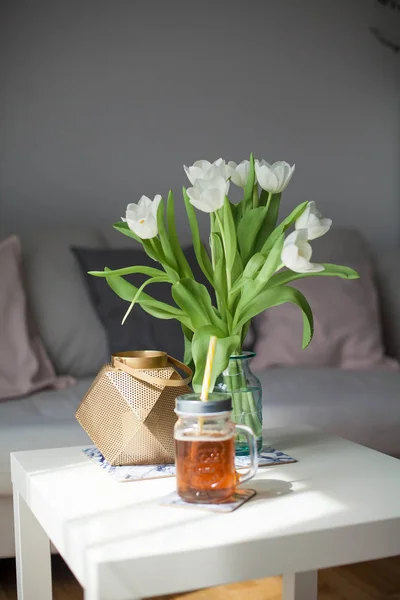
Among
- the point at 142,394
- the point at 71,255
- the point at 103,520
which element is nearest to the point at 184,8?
the point at 71,255

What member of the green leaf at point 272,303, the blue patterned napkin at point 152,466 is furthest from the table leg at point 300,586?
the green leaf at point 272,303

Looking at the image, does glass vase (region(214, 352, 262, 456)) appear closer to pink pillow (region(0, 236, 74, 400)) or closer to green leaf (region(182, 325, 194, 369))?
green leaf (region(182, 325, 194, 369))

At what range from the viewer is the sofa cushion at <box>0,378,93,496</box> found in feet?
6.05

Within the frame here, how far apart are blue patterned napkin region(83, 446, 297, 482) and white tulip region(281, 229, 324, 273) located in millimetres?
357

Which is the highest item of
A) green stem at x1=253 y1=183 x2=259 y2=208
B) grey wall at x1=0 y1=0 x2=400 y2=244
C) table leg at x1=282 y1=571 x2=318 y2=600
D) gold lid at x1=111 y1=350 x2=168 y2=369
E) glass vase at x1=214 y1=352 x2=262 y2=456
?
grey wall at x1=0 y1=0 x2=400 y2=244

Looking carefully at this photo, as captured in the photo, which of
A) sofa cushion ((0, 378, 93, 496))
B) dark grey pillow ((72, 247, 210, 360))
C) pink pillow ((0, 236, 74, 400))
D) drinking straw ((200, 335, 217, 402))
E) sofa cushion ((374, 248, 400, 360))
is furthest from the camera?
sofa cushion ((374, 248, 400, 360))

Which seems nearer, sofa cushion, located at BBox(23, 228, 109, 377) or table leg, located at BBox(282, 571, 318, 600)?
table leg, located at BBox(282, 571, 318, 600)

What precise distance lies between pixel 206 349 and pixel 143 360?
0.37 ft

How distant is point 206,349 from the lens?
4.37ft

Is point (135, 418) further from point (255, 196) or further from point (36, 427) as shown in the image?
point (36, 427)

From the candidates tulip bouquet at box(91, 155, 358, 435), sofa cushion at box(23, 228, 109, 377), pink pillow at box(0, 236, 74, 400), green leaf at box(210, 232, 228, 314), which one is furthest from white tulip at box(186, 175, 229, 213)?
sofa cushion at box(23, 228, 109, 377)

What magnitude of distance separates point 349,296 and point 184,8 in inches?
52.5

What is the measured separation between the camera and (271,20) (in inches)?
127

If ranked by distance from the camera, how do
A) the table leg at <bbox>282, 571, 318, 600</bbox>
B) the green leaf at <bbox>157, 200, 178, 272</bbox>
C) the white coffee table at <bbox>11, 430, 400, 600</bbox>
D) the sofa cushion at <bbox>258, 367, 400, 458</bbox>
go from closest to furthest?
the white coffee table at <bbox>11, 430, 400, 600</bbox> < the green leaf at <bbox>157, 200, 178, 272</bbox> < the table leg at <bbox>282, 571, 318, 600</bbox> < the sofa cushion at <bbox>258, 367, 400, 458</bbox>
